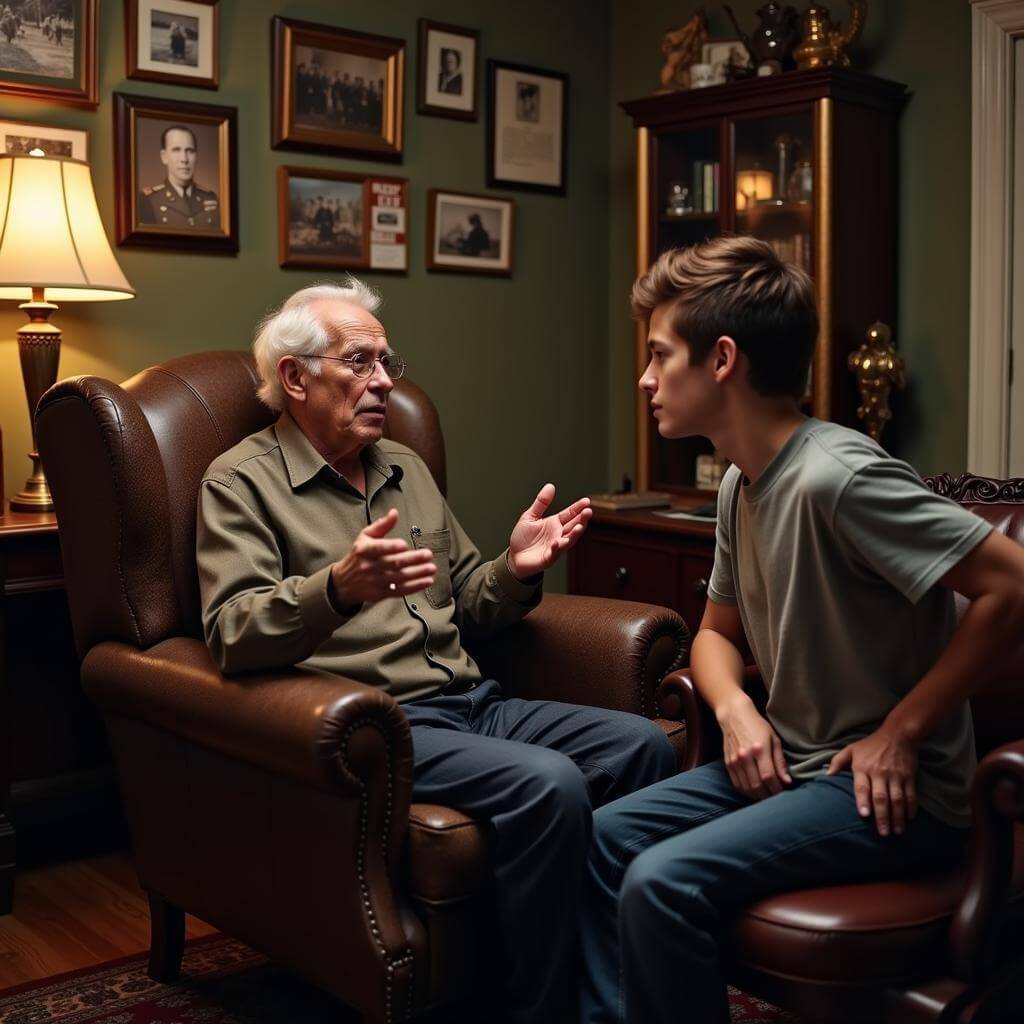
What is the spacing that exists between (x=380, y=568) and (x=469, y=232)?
8.19 ft

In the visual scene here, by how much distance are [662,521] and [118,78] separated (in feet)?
6.25

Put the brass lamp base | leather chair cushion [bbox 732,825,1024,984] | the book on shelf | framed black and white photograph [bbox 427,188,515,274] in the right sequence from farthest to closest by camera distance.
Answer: framed black and white photograph [bbox 427,188,515,274] → the book on shelf → the brass lamp base → leather chair cushion [bbox 732,825,1024,984]

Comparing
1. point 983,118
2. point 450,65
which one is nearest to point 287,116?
point 450,65

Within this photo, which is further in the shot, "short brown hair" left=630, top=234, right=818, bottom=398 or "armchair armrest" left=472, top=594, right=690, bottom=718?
"armchair armrest" left=472, top=594, right=690, bottom=718

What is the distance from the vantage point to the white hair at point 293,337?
2.50 m

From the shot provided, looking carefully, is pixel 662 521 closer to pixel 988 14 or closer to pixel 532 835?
pixel 988 14

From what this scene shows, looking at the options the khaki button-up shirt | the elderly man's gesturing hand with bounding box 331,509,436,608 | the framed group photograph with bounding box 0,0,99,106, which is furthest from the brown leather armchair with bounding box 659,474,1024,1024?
the framed group photograph with bounding box 0,0,99,106

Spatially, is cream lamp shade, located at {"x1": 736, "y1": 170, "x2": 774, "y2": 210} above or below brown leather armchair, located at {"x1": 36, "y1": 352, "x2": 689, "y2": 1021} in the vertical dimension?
above

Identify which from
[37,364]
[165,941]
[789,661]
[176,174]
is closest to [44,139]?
[176,174]

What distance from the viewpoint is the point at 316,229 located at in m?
3.92

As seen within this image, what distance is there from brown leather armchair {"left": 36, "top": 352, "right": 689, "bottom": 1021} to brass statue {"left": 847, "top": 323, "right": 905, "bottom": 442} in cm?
141

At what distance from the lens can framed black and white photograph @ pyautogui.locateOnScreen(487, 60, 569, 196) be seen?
4301mm

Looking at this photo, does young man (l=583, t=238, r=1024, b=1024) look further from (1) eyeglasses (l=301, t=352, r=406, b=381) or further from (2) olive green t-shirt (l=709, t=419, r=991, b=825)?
(1) eyeglasses (l=301, t=352, r=406, b=381)

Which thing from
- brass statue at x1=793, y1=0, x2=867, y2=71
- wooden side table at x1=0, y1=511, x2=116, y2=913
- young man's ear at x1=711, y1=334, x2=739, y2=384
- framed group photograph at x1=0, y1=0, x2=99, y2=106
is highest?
brass statue at x1=793, y1=0, x2=867, y2=71
